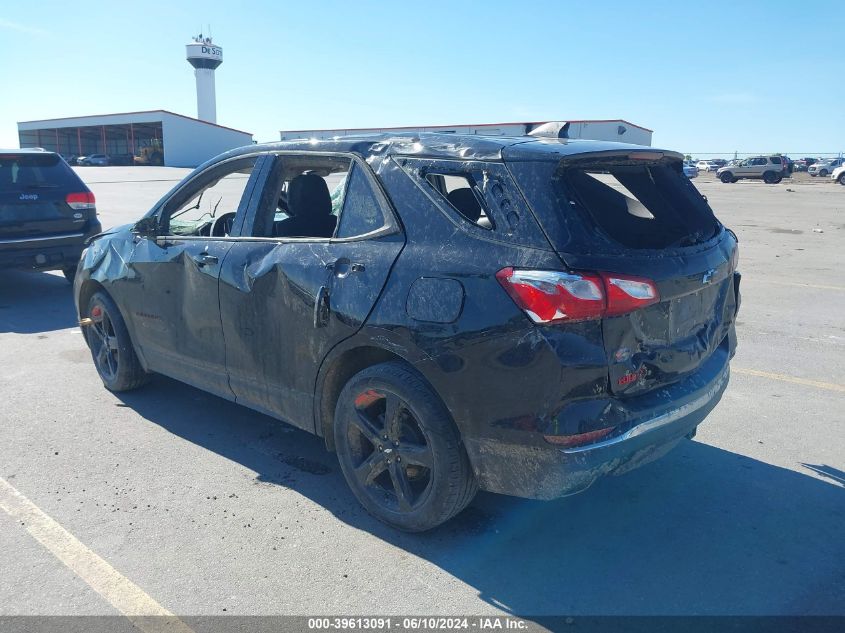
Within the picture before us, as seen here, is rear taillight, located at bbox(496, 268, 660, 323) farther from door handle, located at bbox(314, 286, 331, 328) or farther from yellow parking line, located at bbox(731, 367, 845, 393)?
yellow parking line, located at bbox(731, 367, 845, 393)

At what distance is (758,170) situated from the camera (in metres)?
47.3

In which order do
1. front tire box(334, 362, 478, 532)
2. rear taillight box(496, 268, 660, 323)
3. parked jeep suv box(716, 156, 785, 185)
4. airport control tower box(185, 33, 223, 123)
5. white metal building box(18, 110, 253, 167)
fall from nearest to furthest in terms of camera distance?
rear taillight box(496, 268, 660, 323)
front tire box(334, 362, 478, 532)
parked jeep suv box(716, 156, 785, 185)
white metal building box(18, 110, 253, 167)
airport control tower box(185, 33, 223, 123)

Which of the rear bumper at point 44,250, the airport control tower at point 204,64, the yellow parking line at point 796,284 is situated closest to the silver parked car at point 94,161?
the airport control tower at point 204,64

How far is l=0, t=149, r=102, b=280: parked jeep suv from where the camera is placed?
328 inches

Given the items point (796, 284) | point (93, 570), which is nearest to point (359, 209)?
point (93, 570)

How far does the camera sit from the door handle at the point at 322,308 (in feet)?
11.2

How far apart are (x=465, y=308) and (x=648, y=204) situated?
5.21 ft

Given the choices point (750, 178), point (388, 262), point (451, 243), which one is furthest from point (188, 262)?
point (750, 178)

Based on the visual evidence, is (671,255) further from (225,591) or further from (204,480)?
(204,480)

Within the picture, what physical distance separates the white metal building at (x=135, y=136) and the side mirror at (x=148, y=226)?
207 feet

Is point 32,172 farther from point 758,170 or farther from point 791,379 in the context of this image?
point 758,170

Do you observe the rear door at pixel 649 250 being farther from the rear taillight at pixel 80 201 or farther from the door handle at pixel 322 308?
Answer: the rear taillight at pixel 80 201

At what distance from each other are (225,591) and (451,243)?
175 centimetres

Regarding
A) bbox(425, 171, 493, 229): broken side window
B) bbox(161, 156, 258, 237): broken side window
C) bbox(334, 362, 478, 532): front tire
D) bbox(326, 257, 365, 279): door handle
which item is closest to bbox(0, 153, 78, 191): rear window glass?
bbox(161, 156, 258, 237): broken side window
